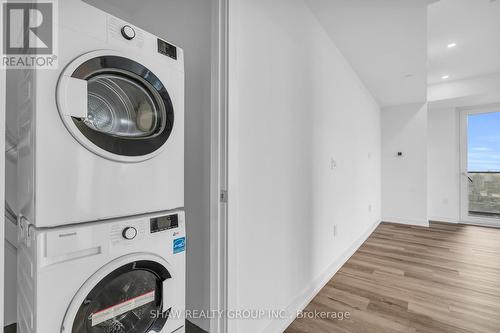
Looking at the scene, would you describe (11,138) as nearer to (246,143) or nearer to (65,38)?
(65,38)

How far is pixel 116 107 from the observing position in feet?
3.38

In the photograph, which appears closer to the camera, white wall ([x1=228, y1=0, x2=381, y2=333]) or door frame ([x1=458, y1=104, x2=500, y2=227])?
white wall ([x1=228, y1=0, x2=381, y2=333])

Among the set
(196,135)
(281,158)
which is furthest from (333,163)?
(196,135)

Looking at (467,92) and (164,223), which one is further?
(467,92)

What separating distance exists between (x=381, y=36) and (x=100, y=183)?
9.51 feet

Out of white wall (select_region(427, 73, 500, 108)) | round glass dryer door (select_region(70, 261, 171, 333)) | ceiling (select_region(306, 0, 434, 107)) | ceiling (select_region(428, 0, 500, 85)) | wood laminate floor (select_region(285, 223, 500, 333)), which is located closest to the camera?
round glass dryer door (select_region(70, 261, 171, 333))

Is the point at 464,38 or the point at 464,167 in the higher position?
the point at 464,38

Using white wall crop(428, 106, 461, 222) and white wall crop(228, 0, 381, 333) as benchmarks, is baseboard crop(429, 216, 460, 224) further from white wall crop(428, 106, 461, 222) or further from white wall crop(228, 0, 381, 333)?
white wall crop(228, 0, 381, 333)

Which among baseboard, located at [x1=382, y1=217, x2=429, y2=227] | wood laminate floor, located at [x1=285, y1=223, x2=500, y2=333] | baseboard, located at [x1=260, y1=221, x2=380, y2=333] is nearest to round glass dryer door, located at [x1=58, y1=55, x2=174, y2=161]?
baseboard, located at [x1=260, y1=221, x2=380, y2=333]

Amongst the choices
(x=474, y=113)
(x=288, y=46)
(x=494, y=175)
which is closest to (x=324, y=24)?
(x=288, y=46)

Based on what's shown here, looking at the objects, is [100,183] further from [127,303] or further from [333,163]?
[333,163]

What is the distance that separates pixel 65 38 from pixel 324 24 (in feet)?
7.25

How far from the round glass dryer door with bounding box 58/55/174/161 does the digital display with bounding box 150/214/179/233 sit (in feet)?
0.93

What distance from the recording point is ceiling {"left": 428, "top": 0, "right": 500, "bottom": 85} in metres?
2.35
